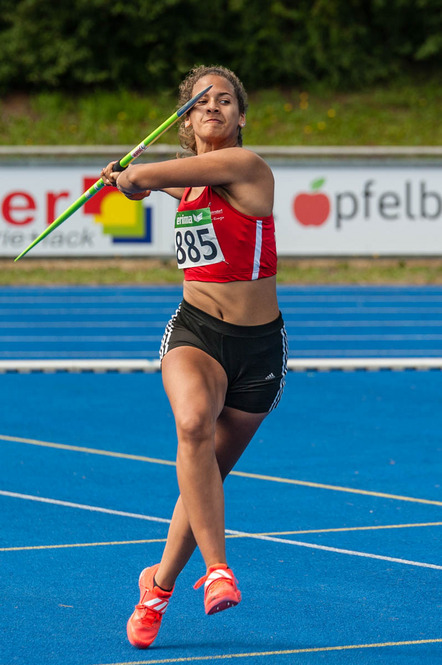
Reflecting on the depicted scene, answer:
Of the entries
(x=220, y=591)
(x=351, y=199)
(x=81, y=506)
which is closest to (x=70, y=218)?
(x=351, y=199)

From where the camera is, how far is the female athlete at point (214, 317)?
352cm

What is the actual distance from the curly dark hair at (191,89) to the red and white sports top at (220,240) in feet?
0.94

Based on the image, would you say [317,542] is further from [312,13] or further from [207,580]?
[312,13]

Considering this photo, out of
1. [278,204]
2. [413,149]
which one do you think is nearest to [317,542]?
[278,204]

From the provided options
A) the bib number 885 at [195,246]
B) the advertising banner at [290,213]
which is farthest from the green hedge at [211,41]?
the bib number 885 at [195,246]

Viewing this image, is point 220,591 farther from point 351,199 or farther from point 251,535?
point 351,199

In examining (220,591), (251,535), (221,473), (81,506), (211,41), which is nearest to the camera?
(220,591)

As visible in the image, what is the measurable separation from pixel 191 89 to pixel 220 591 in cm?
176

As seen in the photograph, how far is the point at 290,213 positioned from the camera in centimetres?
1886

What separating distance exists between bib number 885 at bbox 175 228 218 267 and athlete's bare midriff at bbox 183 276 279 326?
0.10 m

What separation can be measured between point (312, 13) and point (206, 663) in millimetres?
26692

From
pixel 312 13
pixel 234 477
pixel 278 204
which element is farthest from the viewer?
pixel 312 13

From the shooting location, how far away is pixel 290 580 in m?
4.50

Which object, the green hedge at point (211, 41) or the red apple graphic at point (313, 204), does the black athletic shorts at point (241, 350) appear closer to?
the red apple graphic at point (313, 204)
